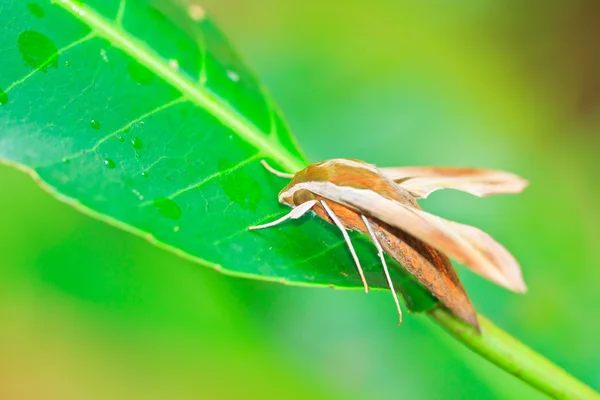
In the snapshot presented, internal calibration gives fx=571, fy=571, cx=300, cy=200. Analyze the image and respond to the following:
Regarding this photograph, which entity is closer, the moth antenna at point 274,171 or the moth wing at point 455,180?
the moth antenna at point 274,171

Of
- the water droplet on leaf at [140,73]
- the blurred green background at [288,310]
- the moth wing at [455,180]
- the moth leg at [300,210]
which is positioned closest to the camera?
the water droplet on leaf at [140,73]

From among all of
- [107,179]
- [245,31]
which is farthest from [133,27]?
[245,31]

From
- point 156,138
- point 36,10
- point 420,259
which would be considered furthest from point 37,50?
point 420,259

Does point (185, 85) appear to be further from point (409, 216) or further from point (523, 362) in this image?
point (523, 362)

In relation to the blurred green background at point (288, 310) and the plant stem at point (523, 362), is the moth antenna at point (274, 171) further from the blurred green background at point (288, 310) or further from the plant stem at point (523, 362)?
the blurred green background at point (288, 310)

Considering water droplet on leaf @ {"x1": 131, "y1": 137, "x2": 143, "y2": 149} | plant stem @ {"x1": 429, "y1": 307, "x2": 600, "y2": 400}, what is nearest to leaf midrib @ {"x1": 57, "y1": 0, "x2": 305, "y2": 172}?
water droplet on leaf @ {"x1": 131, "y1": 137, "x2": 143, "y2": 149}

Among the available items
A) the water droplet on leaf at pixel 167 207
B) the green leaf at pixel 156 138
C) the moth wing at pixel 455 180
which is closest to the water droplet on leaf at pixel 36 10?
the green leaf at pixel 156 138

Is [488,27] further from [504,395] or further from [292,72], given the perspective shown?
[504,395]
